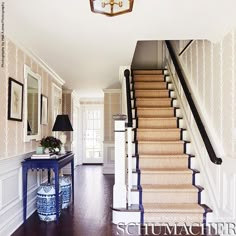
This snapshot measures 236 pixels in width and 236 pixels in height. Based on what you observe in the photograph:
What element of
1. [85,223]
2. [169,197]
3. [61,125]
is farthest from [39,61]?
[169,197]

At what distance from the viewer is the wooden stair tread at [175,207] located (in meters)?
3.29

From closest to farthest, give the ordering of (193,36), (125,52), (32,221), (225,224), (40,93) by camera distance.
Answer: (225,224) < (193,36) < (32,221) < (125,52) < (40,93)

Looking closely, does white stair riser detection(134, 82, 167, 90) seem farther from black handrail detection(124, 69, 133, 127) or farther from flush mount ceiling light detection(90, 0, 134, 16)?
flush mount ceiling light detection(90, 0, 134, 16)

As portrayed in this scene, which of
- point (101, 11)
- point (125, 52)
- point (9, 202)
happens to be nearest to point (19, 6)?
point (101, 11)

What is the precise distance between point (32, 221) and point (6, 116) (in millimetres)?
1376

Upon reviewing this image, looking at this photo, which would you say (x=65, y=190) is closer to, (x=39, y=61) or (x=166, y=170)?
(x=166, y=170)

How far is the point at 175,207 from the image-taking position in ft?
11.0

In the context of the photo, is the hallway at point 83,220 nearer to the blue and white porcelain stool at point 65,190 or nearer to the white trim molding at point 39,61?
the blue and white porcelain stool at point 65,190

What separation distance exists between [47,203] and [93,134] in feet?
19.8

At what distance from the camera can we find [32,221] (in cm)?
352

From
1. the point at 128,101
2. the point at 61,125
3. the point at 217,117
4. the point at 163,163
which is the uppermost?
the point at 128,101

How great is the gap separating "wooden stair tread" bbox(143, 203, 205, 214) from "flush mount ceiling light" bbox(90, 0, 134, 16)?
2.20 metres

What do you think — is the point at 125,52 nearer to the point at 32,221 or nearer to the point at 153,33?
the point at 153,33

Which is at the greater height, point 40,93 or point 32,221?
point 40,93
